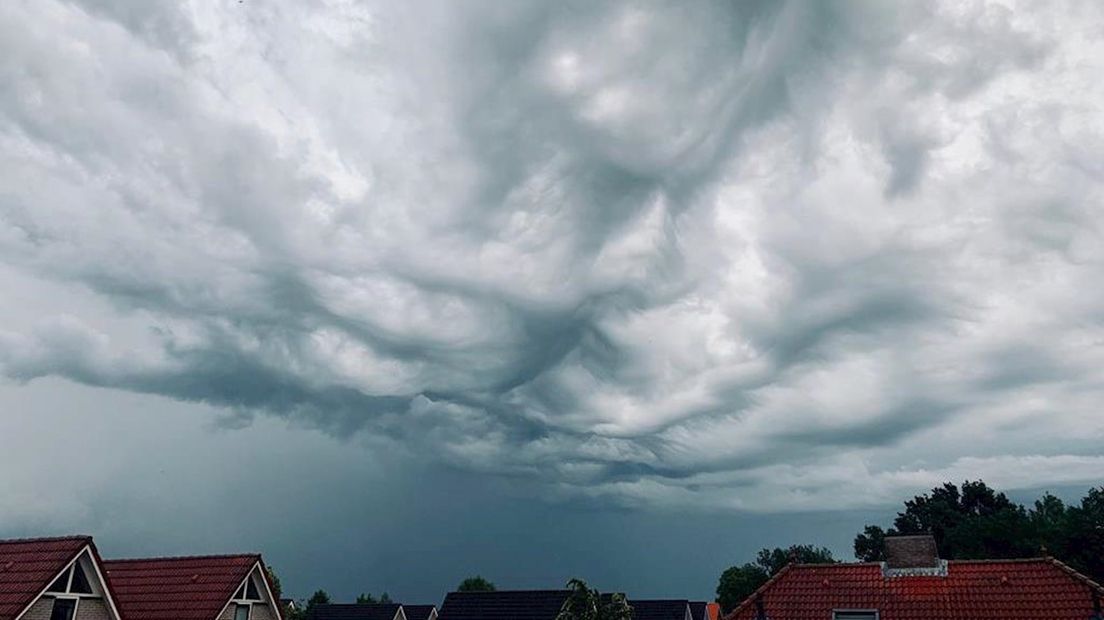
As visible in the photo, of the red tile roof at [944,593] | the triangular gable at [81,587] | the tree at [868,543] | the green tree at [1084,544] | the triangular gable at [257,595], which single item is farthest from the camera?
the tree at [868,543]

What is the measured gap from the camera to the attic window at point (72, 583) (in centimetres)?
3519

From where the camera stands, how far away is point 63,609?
116ft

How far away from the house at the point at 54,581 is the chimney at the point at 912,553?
40.8 m

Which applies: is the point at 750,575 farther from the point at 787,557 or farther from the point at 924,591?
the point at 924,591

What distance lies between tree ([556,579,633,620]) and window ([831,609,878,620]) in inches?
449

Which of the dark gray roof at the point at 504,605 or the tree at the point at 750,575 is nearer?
the dark gray roof at the point at 504,605

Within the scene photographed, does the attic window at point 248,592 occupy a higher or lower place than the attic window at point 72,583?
lower

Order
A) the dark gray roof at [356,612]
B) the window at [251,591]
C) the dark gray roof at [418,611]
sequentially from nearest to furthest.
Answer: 1. the window at [251,591]
2. the dark gray roof at [356,612]
3. the dark gray roof at [418,611]

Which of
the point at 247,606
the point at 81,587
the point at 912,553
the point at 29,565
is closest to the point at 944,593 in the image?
the point at 912,553

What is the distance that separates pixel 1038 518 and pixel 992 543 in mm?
7651

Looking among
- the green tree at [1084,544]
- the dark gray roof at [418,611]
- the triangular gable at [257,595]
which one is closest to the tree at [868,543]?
the green tree at [1084,544]

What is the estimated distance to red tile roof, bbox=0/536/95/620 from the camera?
3297 centimetres

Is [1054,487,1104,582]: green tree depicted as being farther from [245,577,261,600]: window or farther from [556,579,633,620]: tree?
[245,577,261,600]: window

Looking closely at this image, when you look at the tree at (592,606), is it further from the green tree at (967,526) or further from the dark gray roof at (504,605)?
the green tree at (967,526)
